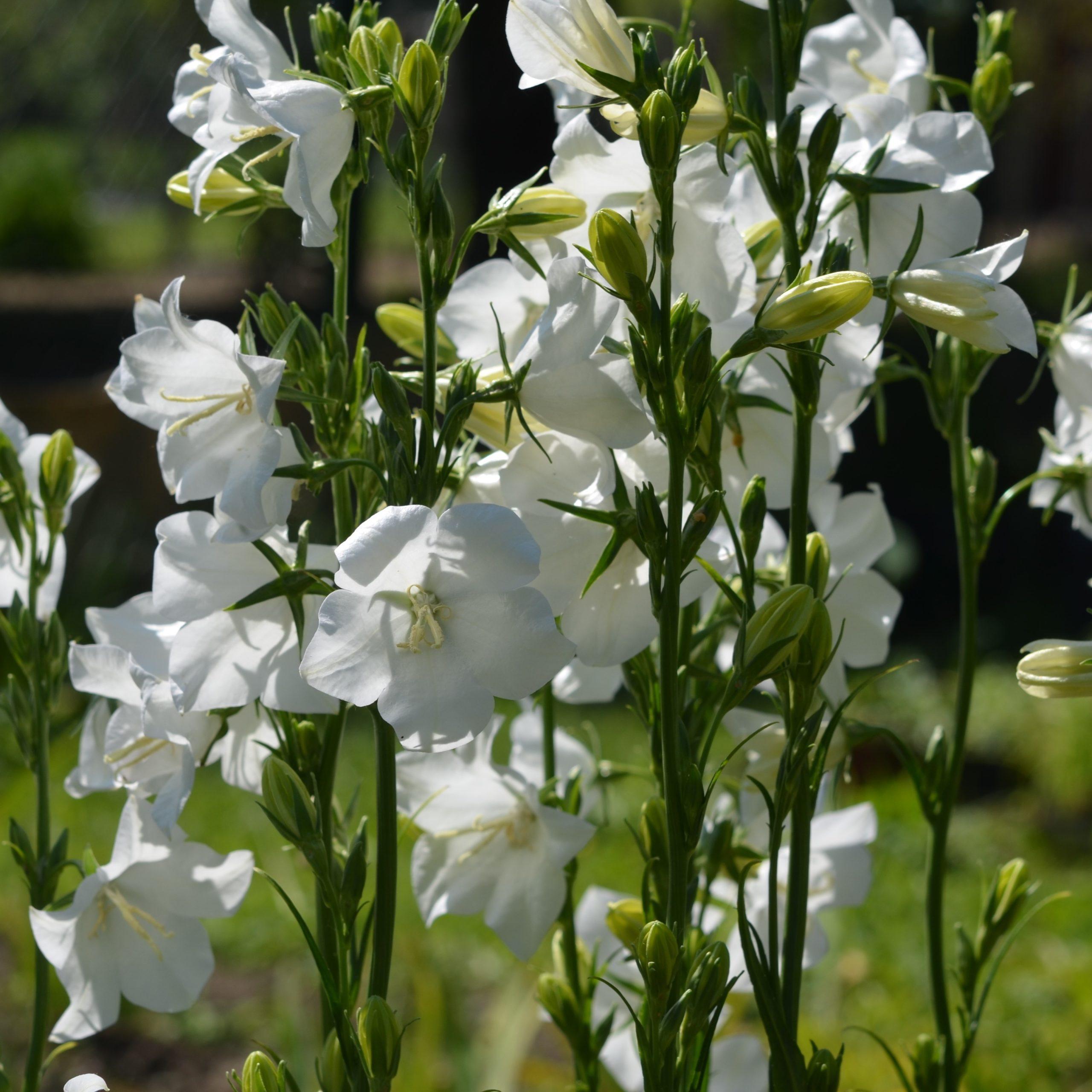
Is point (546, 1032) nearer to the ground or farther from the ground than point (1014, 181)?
nearer to the ground

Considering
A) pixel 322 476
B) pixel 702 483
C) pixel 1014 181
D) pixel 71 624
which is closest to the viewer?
pixel 322 476

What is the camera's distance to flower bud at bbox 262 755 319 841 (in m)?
0.88

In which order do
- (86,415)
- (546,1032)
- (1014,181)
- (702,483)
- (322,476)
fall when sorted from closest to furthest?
1. (322,476)
2. (702,483)
3. (546,1032)
4. (86,415)
5. (1014,181)

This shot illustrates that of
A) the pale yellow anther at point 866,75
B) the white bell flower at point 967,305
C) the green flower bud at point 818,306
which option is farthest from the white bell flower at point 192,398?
the pale yellow anther at point 866,75

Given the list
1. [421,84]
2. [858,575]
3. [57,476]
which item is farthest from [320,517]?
[421,84]

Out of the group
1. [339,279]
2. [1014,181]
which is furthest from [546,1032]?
[1014,181]

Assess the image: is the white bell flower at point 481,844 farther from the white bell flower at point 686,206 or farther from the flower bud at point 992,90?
the flower bud at point 992,90

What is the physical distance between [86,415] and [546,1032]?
4.04 meters

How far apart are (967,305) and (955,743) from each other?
0.47 m

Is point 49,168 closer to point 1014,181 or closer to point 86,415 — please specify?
point 86,415

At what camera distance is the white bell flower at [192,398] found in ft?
2.84

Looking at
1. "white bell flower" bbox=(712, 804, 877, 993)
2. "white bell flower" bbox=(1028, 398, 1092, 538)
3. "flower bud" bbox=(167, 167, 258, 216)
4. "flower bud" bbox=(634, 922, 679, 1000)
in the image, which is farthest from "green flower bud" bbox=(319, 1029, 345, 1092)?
"white bell flower" bbox=(1028, 398, 1092, 538)

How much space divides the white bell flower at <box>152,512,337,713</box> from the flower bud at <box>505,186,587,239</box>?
30 centimetres

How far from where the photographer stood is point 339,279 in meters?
0.96
